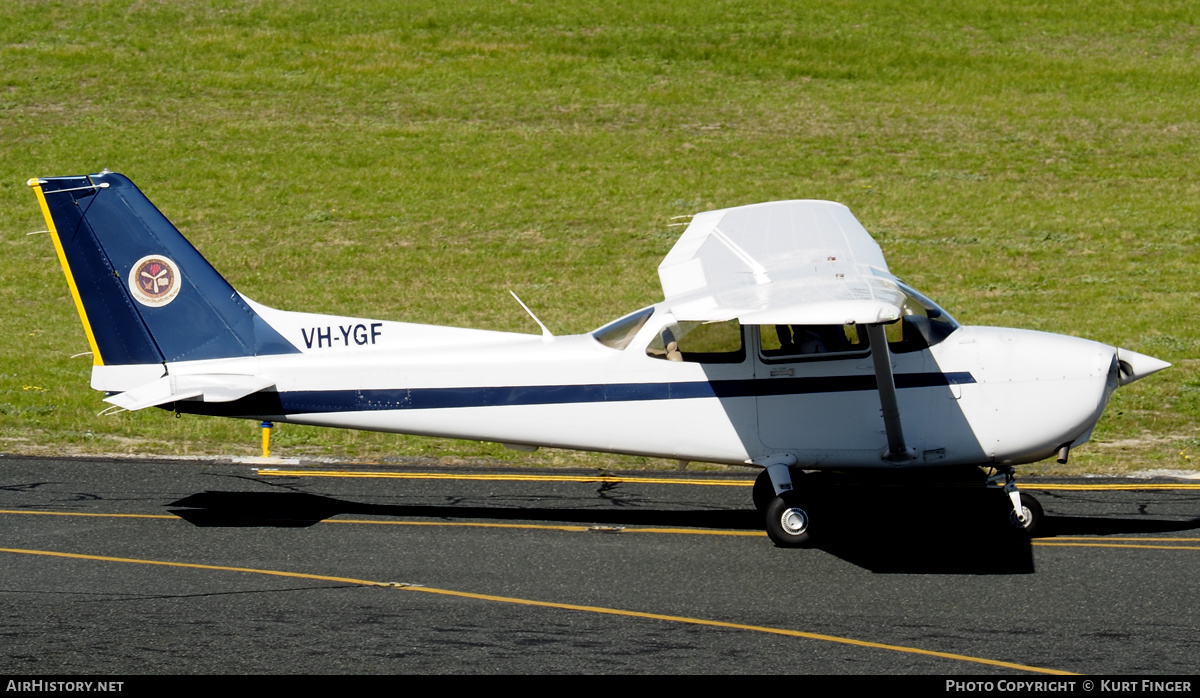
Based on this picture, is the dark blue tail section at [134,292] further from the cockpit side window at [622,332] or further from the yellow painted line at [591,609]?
the cockpit side window at [622,332]

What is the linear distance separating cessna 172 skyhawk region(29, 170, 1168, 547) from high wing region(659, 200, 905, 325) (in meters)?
0.07

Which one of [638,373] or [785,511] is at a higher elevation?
[638,373]

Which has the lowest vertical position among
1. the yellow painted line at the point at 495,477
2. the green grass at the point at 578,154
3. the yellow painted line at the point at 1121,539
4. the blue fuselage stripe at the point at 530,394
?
the yellow painted line at the point at 1121,539

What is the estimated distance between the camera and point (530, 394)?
34.4 ft

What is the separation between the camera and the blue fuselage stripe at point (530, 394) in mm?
10242

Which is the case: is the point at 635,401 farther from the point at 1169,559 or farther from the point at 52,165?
the point at 52,165

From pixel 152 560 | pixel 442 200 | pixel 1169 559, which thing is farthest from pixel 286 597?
pixel 442 200

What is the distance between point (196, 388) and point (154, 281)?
3.66ft

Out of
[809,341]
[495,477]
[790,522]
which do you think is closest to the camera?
Result: [809,341]

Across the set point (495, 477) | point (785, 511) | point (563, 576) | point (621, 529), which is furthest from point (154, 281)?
point (785, 511)

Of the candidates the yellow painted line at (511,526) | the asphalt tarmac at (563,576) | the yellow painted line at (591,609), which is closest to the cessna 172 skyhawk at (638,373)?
the yellow painted line at (511,526)

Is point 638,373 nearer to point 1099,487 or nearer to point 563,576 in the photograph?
point 563,576

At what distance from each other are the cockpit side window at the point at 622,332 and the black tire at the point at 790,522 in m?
1.87

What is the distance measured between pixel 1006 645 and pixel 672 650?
7.43 feet
